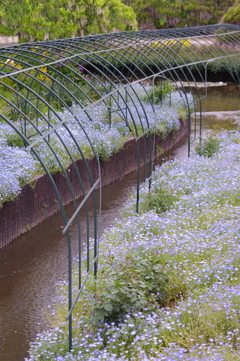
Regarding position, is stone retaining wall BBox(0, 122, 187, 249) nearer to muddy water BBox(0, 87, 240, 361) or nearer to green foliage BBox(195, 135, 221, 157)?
muddy water BBox(0, 87, 240, 361)

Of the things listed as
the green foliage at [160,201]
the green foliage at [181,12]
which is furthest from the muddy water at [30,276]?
the green foliage at [181,12]

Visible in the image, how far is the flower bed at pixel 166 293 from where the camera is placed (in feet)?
14.4

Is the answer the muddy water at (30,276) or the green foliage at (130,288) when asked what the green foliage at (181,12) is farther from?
the green foliage at (130,288)

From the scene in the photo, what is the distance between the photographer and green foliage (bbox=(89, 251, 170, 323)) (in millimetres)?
4887

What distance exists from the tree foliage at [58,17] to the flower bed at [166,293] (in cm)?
1191

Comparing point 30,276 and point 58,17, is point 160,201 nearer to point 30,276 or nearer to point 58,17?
point 30,276

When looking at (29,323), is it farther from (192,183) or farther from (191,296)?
(192,183)

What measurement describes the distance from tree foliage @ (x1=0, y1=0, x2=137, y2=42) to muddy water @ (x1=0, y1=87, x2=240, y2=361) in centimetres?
991

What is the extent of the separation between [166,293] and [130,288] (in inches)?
23.9

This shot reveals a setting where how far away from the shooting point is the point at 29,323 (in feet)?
18.5

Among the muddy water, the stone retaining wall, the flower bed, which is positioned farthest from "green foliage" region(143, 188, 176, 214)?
the stone retaining wall

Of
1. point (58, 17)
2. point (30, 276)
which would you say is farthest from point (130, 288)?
point (58, 17)

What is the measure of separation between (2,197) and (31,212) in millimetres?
951

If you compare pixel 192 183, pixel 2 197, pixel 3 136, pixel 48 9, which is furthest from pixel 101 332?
pixel 48 9
